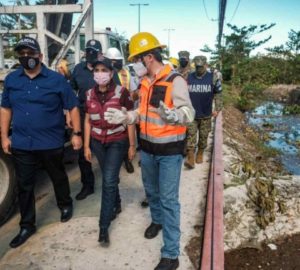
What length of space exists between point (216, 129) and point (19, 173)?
5.69m

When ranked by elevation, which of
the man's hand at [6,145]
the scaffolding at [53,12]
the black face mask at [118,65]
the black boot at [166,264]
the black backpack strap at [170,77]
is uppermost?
the scaffolding at [53,12]

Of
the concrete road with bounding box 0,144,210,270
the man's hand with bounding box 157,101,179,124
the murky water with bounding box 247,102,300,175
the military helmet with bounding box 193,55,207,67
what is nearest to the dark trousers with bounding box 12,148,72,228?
the concrete road with bounding box 0,144,210,270

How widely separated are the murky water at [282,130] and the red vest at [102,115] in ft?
→ 20.0

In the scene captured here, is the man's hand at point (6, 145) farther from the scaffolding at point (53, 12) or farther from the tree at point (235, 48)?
the tree at point (235, 48)

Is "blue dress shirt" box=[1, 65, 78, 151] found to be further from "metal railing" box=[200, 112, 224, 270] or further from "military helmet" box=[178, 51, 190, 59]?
"military helmet" box=[178, 51, 190, 59]

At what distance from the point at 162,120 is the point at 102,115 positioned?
78 centimetres

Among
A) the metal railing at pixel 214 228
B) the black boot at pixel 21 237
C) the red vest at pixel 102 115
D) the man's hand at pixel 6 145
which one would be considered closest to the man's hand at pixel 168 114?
the red vest at pixel 102 115

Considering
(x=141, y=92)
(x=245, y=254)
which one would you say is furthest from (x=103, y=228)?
(x=245, y=254)

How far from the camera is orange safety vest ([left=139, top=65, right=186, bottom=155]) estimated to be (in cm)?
295

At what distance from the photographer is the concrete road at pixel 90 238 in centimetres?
341

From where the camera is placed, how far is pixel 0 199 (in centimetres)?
404

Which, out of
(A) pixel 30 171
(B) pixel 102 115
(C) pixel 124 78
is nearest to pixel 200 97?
(C) pixel 124 78

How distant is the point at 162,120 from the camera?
2977 millimetres

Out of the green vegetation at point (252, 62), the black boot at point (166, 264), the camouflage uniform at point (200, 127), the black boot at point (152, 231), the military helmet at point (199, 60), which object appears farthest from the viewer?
the green vegetation at point (252, 62)
